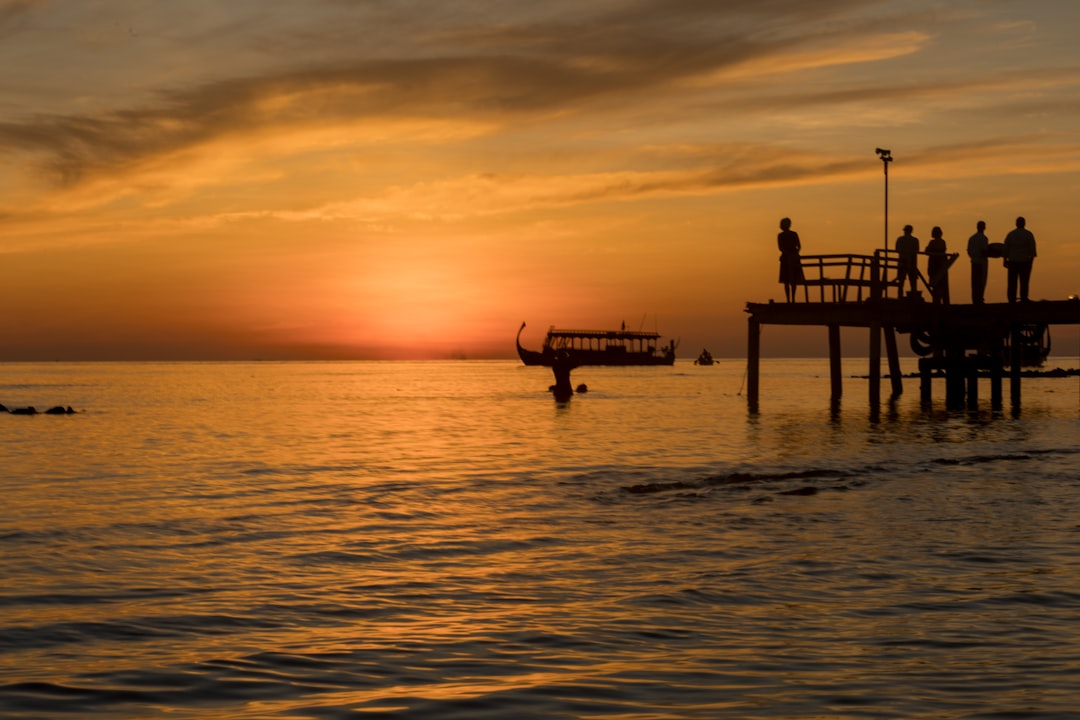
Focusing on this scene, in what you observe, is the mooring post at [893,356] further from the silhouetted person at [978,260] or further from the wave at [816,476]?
the wave at [816,476]

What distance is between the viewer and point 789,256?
37.6m

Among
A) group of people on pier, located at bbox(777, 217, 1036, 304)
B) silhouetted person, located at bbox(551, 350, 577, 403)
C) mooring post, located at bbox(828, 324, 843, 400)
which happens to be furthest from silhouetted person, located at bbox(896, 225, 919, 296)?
silhouetted person, located at bbox(551, 350, 577, 403)

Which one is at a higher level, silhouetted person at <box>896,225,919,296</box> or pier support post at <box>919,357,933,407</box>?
silhouetted person at <box>896,225,919,296</box>

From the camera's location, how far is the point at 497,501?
802 inches

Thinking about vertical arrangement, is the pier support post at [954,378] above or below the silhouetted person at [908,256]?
below

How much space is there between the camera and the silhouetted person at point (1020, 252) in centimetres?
3453

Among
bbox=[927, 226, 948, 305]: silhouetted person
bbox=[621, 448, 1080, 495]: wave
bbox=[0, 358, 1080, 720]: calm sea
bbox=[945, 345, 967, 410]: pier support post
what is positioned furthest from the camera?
bbox=[945, 345, 967, 410]: pier support post

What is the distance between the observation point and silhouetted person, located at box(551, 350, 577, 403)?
68.3m

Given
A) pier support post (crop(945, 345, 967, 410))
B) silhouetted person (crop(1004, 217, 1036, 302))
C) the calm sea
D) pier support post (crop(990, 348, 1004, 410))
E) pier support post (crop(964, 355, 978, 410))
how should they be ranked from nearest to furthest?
the calm sea
silhouetted person (crop(1004, 217, 1036, 302))
pier support post (crop(990, 348, 1004, 410))
pier support post (crop(945, 345, 967, 410))
pier support post (crop(964, 355, 978, 410))

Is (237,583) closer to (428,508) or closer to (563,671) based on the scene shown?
(563,671)

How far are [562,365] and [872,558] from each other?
58.2 m

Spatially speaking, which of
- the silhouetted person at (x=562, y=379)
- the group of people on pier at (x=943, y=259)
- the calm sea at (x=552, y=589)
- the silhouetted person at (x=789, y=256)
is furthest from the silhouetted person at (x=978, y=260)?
the silhouetted person at (x=562, y=379)

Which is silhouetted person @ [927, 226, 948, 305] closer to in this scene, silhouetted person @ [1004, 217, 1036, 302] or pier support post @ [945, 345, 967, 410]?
silhouetted person @ [1004, 217, 1036, 302]

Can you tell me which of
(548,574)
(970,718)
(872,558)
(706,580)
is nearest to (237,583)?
(548,574)
